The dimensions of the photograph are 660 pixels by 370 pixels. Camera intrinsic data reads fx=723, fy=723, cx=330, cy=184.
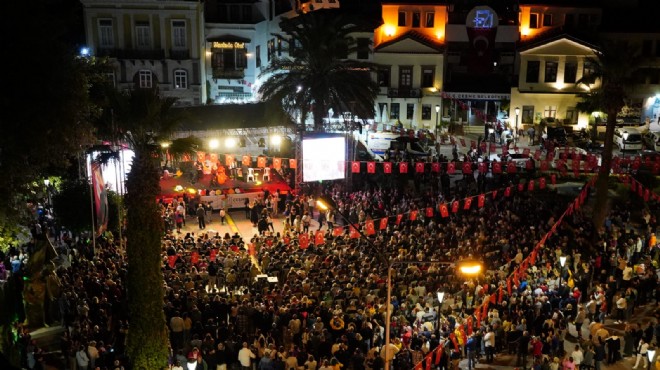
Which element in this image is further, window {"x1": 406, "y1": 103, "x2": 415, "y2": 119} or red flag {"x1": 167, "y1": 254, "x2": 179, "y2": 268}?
window {"x1": 406, "y1": 103, "x2": 415, "y2": 119}

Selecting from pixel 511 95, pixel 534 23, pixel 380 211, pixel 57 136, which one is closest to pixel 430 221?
pixel 380 211

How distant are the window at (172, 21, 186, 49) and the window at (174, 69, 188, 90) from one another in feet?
6.11

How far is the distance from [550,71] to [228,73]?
81.7ft

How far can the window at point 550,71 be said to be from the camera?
177 feet

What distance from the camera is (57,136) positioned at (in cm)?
2272

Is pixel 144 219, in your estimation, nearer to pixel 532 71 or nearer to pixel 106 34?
pixel 106 34

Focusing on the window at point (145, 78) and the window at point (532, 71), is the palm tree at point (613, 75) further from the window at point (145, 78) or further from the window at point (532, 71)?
the window at point (145, 78)

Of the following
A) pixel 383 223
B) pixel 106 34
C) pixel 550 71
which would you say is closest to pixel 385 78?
pixel 550 71

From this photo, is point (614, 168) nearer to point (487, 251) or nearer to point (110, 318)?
point (487, 251)

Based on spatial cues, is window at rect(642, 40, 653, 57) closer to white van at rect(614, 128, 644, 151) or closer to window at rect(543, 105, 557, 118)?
window at rect(543, 105, 557, 118)

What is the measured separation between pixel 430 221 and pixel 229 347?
14.0 metres

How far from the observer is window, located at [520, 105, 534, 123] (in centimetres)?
5438

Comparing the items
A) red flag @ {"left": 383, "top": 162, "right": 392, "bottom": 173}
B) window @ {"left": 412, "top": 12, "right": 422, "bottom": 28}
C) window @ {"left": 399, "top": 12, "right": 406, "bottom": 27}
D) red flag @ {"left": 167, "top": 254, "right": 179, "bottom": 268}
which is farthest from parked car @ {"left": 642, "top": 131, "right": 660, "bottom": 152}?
red flag @ {"left": 167, "top": 254, "right": 179, "bottom": 268}

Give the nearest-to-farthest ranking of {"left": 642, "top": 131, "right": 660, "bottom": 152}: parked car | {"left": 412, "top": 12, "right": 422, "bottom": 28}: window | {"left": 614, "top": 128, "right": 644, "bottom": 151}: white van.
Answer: {"left": 614, "top": 128, "right": 644, "bottom": 151}: white van → {"left": 642, "top": 131, "right": 660, "bottom": 152}: parked car → {"left": 412, "top": 12, "right": 422, "bottom": 28}: window
